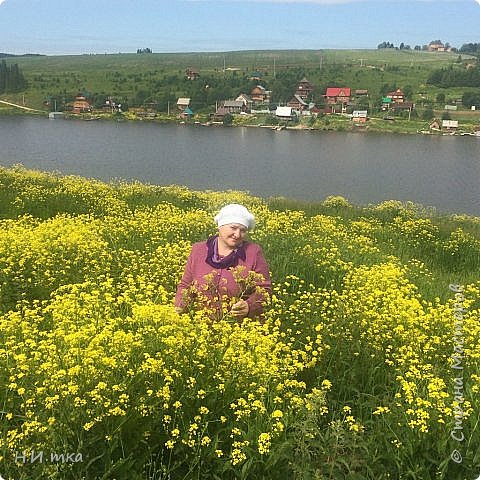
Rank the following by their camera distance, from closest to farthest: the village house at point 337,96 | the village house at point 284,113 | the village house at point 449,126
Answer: the village house at point 449,126 < the village house at point 284,113 < the village house at point 337,96

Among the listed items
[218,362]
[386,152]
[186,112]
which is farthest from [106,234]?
[186,112]

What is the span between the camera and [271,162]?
46.1 metres

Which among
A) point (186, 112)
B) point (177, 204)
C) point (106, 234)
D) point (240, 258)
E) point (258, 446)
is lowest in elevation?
point (186, 112)

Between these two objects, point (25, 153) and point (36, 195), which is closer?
point (36, 195)

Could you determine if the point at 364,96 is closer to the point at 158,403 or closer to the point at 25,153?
the point at 25,153

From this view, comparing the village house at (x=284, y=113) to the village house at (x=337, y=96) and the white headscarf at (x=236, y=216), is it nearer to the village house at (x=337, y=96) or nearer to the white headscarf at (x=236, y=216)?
the village house at (x=337, y=96)

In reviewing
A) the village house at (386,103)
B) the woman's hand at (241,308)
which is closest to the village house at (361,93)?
the village house at (386,103)

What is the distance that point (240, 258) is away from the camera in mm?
5184

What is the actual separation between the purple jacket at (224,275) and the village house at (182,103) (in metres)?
101

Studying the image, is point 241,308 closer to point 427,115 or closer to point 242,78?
point 427,115

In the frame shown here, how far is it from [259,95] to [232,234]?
4535 inches

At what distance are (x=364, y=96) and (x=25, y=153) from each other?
3375 inches

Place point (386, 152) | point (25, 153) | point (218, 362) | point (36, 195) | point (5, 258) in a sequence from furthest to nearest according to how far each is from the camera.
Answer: point (386, 152) → point (25, 153) → point (36, 195) → point (5, 258) → point (218, 362)

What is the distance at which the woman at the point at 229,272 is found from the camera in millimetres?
4941
